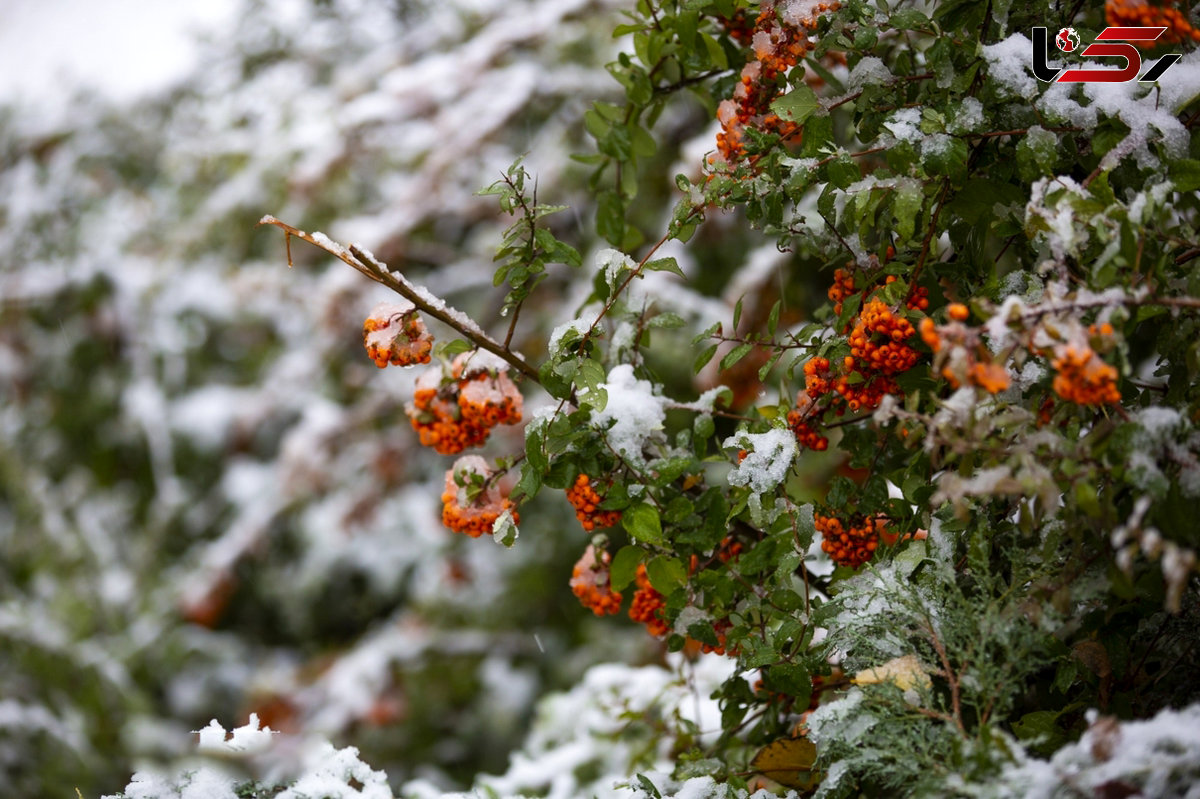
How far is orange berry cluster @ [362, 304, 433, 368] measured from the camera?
93cm

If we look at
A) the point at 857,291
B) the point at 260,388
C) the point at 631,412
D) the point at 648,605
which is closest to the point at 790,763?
the point at 648,605

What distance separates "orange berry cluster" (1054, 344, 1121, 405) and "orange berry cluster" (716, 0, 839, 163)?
469 millimetres

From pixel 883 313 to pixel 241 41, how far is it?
12.6 feet

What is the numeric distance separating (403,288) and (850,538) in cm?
57

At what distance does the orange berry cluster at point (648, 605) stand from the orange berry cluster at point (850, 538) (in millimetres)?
218

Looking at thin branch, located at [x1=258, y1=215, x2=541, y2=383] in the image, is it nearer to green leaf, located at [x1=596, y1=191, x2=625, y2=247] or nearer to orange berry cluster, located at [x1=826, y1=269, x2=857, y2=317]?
green leaf, located at [x1=596, y1=191, x2=625, y2=247]

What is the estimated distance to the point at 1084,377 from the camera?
0.65m

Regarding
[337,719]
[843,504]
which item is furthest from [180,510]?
[843,504]

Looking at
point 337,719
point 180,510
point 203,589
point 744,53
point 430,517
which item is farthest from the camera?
point 180,510

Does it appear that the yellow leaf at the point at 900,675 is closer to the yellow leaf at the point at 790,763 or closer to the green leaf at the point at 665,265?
the yellow leaf at the point at 790,763

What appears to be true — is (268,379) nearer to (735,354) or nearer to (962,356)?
(735,354)

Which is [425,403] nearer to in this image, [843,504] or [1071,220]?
[843,504]

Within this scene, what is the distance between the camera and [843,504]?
3.23 feet

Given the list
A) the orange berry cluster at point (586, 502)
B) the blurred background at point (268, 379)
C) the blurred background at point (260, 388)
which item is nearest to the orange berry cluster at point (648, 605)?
the orange berry cluster at point (586, 502)
